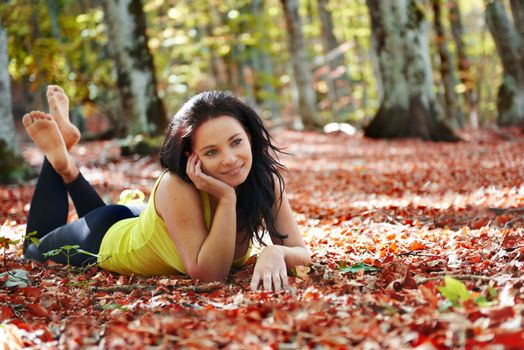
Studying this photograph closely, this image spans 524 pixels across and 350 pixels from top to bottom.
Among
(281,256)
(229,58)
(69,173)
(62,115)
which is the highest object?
(229,58)

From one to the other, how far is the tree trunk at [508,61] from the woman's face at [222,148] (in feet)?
41.7

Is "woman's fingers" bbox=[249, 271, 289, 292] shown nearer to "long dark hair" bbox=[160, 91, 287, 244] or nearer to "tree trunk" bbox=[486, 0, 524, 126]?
"long dark hair" bbox=[160, 91, 287, 244]

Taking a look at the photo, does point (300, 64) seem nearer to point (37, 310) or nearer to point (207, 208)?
point (207, 208)

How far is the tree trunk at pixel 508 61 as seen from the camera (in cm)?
1448

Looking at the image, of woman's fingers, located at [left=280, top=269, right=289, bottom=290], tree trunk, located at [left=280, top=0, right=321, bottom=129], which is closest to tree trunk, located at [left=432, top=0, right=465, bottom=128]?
tree trunk, located at [left=280, top=0, right=321, bottom=129]

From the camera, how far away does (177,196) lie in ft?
11.2

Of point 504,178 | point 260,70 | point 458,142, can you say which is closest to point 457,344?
point 504,178

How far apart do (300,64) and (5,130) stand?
11231mm

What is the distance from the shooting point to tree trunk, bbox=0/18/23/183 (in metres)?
8.54

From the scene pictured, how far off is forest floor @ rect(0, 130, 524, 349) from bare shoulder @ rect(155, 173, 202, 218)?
450 millimetres

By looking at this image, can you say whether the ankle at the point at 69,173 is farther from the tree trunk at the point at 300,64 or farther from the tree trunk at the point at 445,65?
the tree trunk at the point at 445,65

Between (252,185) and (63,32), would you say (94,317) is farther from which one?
(63,32)

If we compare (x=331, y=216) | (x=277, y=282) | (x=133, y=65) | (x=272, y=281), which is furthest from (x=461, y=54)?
(x=277, y=282)

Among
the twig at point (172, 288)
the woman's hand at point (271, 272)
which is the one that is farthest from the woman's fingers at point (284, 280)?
the twig at point (172, 288)
